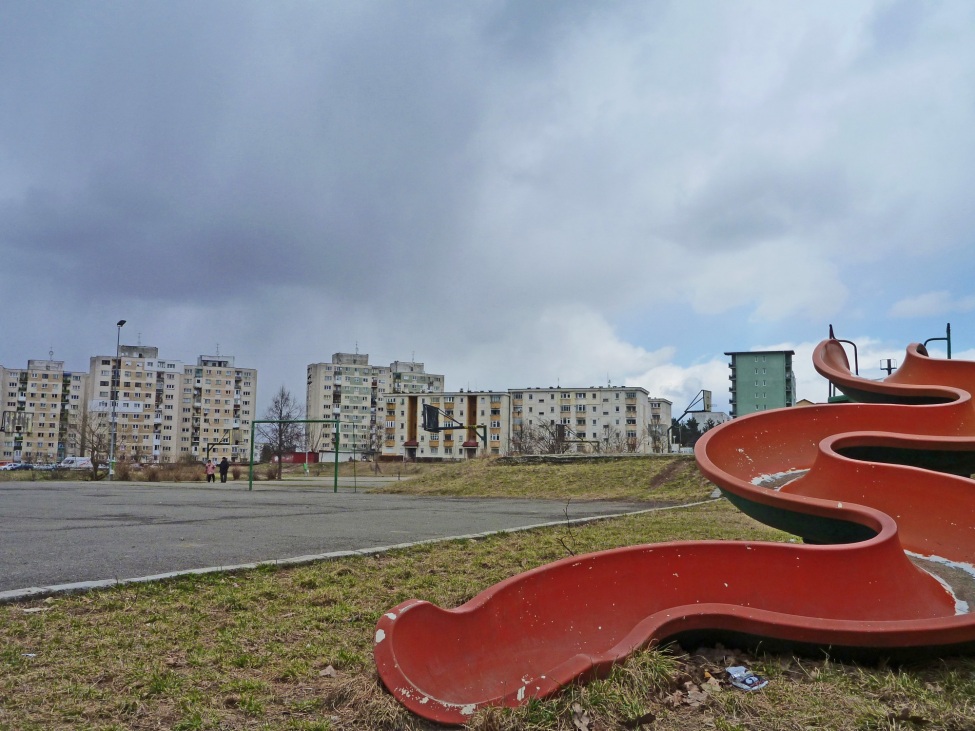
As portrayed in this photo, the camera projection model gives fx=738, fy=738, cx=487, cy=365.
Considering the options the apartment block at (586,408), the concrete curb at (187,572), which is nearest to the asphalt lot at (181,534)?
the concrete curb at (187,572)

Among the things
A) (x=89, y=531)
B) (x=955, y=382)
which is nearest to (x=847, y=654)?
(x=955, y=382)

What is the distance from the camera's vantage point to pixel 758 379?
930 inches

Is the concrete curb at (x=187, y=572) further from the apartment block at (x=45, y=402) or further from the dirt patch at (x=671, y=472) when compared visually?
the apartment block at (x=45, y=402)

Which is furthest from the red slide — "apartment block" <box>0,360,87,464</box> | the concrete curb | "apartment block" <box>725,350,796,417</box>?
"apartment block" <box>0,360,87,464</box>

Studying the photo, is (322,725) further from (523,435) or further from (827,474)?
(523,435)

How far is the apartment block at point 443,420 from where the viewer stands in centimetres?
9950

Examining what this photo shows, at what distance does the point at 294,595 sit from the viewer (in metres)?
5.40

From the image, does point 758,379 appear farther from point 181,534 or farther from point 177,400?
point 177,400

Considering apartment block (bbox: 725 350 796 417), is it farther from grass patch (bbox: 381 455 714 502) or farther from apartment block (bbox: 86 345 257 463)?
apartment block (bbox: 86 345 257 463)

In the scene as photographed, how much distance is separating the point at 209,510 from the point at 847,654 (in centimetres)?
1242

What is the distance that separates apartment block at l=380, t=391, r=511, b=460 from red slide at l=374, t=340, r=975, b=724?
93566 mm

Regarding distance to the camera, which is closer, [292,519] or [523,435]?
[292,519]

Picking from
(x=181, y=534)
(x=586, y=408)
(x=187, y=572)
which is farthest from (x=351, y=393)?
(x=187, y=572)

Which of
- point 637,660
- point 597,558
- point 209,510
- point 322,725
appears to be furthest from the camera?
point 209,510
